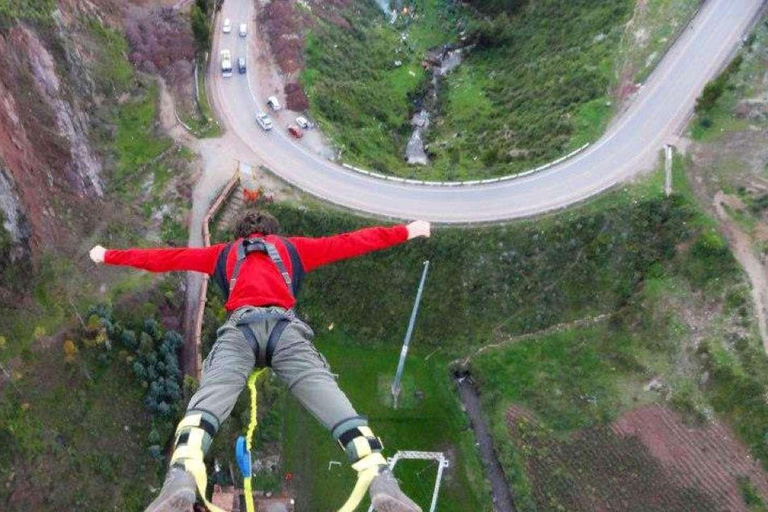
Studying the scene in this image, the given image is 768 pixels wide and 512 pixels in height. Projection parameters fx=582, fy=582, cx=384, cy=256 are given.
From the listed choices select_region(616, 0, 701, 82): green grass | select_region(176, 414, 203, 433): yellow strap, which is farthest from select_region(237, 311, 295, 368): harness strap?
select_region(616, 0, 701, 82): green grass

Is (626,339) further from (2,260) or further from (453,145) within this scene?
(2,260)

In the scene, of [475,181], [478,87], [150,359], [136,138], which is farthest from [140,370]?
[478,87]

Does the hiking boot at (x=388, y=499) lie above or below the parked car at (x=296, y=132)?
below

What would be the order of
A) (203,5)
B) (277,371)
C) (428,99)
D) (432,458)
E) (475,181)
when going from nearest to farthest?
1. (277,371)
2. (432,458)
3. (475,181)
4. (203,5)
5. (428,99)

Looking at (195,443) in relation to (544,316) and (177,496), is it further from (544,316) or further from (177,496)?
(544,316)

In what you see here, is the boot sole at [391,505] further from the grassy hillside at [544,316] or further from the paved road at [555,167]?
the paved road at [555,167]

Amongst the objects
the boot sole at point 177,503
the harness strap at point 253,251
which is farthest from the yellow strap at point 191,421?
the harness strap at point 253,251
